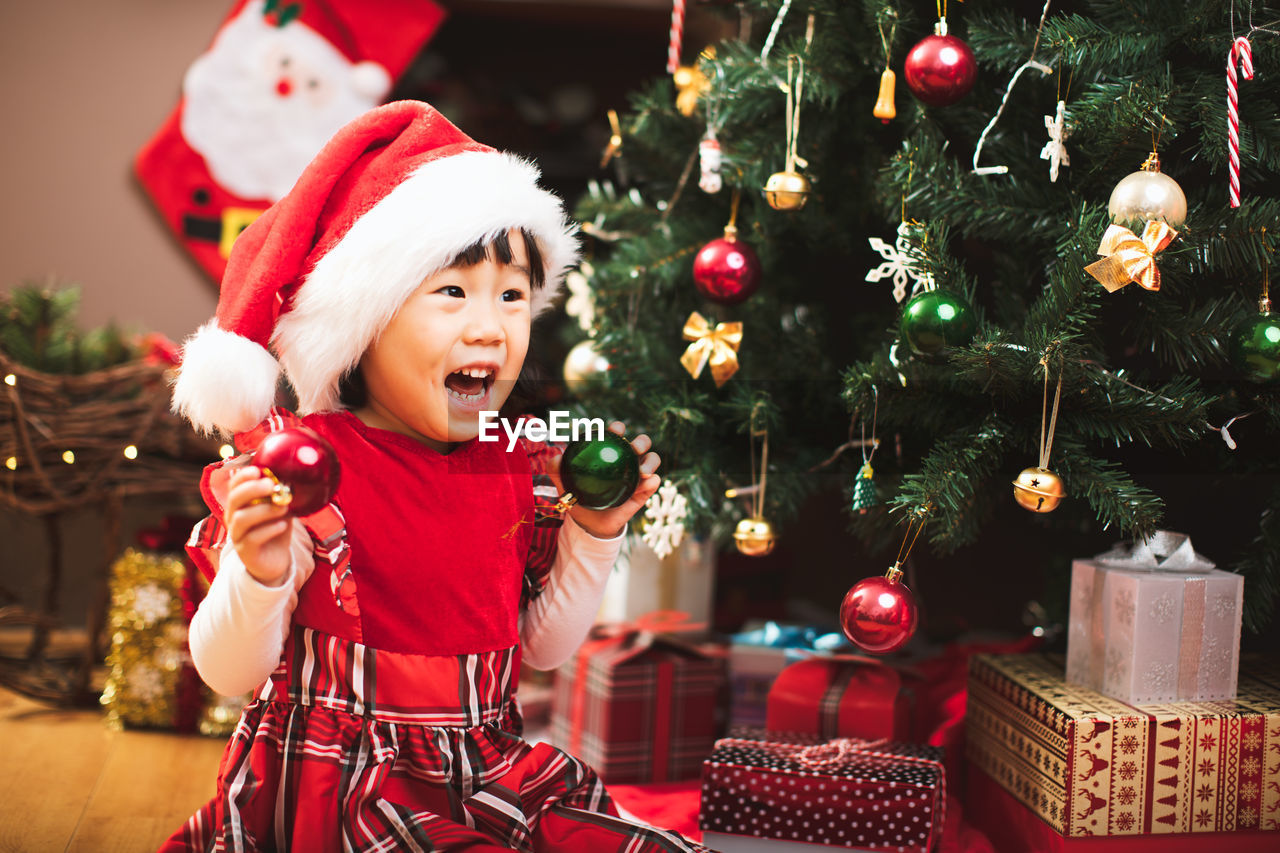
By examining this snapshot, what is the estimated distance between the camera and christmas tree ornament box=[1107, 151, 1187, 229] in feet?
2.99

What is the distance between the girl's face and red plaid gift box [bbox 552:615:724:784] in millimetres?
506

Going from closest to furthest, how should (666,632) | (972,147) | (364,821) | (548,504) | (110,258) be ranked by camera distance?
(364,821) < (548,504) < (972,147) < (666,632) < (110,258)

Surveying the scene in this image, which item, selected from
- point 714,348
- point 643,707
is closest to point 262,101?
point 714,348

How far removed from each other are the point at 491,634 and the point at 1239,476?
31.6 inches

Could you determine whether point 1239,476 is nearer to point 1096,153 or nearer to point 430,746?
point 1096,153

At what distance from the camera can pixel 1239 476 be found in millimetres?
1166

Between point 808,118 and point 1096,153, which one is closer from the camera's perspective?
point 1096,153

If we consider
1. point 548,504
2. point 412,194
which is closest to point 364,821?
point 548,504

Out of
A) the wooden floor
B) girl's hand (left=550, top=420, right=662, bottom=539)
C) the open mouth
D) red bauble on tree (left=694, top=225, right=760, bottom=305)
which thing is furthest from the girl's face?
the wooden floor

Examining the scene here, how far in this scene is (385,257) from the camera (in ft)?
2.99

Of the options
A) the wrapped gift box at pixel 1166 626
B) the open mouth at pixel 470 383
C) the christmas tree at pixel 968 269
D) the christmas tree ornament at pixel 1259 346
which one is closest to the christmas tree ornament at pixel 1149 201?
the christmas tree at pixel 968 269

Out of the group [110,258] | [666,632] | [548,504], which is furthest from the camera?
[110,258]

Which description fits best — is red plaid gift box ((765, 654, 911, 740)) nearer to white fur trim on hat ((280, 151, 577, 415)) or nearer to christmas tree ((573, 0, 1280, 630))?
christmas tree ((573, 0, 1280, 630))

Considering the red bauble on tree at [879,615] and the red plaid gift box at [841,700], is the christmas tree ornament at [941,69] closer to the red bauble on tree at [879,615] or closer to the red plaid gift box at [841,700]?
the red bauble on tree at [879,615]
